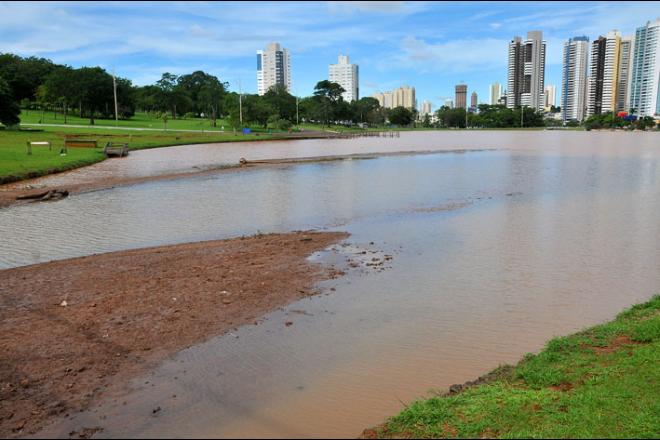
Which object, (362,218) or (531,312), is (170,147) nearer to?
(362,218)

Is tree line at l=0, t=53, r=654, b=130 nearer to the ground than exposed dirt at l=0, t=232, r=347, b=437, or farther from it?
farther from it

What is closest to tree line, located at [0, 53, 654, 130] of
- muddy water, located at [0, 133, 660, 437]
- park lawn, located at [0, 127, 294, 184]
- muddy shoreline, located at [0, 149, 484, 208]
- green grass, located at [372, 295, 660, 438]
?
park lawn, located at [0, 127, 294, 184]

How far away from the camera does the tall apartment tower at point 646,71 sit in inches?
6850

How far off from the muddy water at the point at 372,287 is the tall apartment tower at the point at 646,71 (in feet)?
589

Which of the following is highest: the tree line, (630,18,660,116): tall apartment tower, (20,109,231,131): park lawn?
(630,18,660,116): tall apartment tower

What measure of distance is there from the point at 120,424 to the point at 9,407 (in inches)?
52.3

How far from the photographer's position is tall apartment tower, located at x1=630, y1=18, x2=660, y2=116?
174 m

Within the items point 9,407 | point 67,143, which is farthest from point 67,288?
point 67,143

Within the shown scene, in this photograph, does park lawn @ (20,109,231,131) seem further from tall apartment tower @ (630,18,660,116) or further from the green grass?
tall apartment tower @ (630,18,660,116)

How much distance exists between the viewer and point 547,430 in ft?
15.1

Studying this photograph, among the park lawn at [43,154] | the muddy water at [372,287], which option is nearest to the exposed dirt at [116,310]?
the muddy water at [372,287]

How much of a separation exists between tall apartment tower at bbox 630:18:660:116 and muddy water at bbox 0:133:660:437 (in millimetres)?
179598

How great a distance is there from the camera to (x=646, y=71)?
18075cm

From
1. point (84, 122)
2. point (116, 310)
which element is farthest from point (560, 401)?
point (84, 122)
